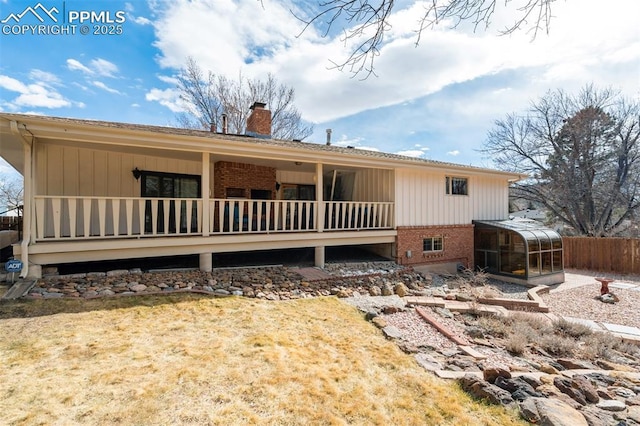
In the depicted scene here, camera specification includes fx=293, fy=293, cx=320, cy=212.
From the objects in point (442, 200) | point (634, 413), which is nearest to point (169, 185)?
point (442, 200)

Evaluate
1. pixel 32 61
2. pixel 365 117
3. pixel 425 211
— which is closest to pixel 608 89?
pixel 365 117

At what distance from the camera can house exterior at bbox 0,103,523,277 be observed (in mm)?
6082

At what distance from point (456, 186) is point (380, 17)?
9864mm

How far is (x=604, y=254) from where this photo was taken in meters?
13.9

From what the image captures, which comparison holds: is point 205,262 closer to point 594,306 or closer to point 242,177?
point 242,177

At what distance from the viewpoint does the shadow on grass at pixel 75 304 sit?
15.1 feet

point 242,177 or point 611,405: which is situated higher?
point 242,177

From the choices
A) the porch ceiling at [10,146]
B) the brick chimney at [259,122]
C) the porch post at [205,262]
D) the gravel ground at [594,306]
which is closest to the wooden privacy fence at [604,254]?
the gravel ground at [594,306]

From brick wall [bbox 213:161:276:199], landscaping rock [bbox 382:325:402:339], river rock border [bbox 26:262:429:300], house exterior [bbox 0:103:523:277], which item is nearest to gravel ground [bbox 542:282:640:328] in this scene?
house exterior [bbox 0:103:523:277]

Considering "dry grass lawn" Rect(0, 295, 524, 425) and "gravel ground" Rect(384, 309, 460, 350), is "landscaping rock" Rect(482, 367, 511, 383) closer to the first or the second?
"dry grass lawn" Rect(0, 295, 524, 425)

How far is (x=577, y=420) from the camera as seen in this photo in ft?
9.21

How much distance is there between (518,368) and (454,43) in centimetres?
444

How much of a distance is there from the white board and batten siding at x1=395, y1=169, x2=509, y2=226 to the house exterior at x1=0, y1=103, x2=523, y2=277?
0.04 metres

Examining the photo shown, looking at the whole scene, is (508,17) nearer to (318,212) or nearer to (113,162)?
(318,212)
